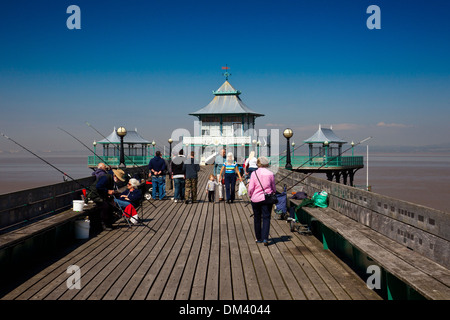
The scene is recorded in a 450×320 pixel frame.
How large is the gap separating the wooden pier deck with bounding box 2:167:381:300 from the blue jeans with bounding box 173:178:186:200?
4.21m

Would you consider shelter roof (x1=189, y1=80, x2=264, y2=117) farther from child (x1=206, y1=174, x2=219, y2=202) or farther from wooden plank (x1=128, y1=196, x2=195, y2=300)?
wooden plank (x1=128, y1=196, x2=195, y2=300)

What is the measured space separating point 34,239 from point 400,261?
18.4 feet

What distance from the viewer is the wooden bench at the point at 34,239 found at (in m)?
5.72

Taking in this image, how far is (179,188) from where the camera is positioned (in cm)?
1377

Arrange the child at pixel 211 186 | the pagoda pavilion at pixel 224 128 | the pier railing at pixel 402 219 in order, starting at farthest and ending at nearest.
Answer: the pagoda pavilion at pixel 224 128
the child at pixel 211 186
the pier railing at pixel 402 219

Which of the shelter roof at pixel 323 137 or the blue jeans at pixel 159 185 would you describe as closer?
the blue jeans at pixel 159 185

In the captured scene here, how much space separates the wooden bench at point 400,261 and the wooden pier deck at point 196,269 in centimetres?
51

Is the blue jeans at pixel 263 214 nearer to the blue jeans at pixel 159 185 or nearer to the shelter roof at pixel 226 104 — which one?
the blue jeans at pixel 159 185

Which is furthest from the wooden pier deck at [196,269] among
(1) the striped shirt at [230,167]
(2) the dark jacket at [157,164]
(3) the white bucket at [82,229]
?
(2) the dark jacket at [157,164]

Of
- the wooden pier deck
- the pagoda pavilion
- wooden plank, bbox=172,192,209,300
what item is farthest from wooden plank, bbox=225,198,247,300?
the pagoda pavilion

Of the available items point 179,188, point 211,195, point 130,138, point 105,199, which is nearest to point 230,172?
point 211,195

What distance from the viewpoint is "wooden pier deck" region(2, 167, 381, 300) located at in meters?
5.07

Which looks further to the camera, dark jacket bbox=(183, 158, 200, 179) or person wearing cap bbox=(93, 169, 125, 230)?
dark jacket bbox=(183, 158, 200, 179)
